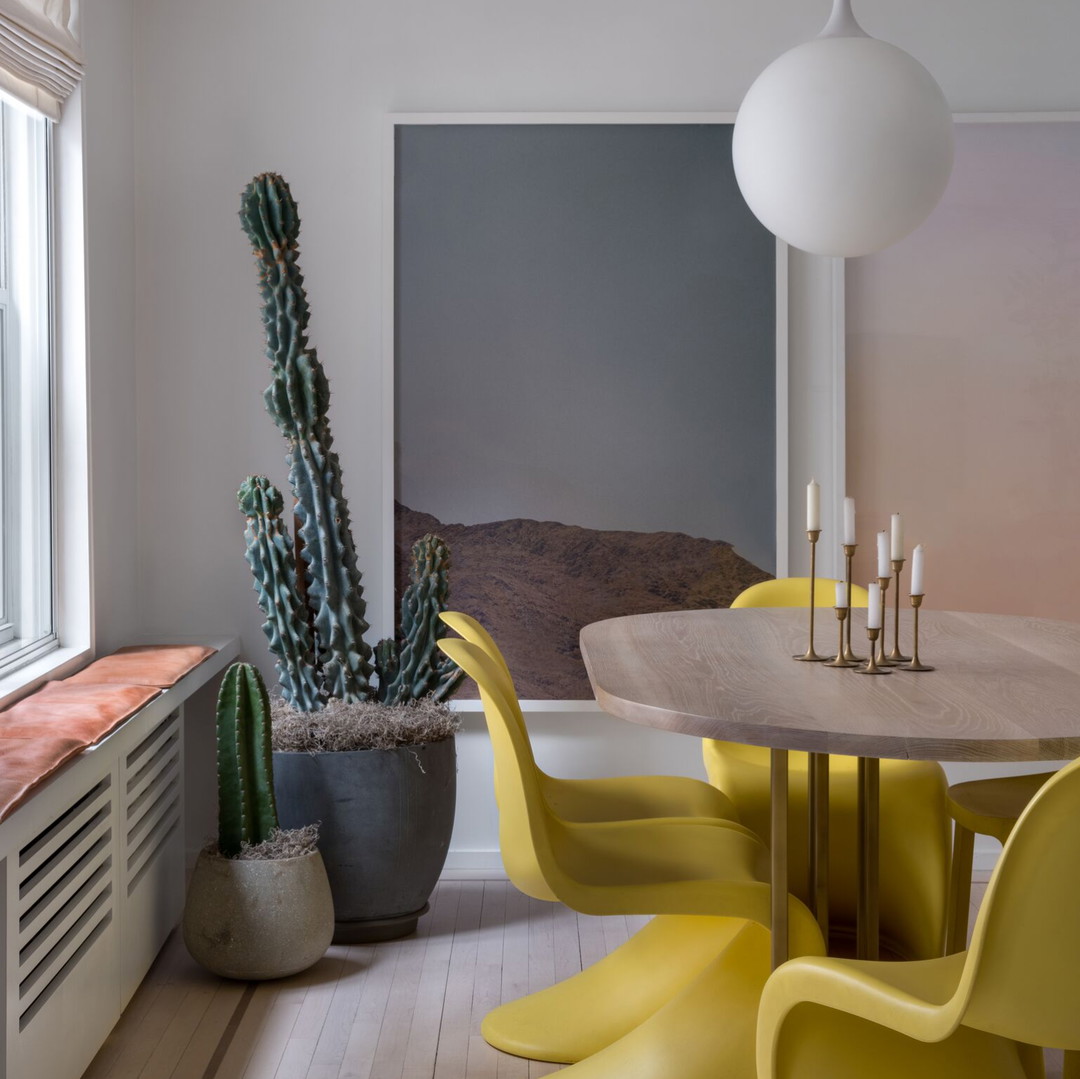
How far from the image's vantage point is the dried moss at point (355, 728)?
2879 mm

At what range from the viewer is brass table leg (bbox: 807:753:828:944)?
2.20 meters

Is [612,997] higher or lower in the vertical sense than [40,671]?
lower

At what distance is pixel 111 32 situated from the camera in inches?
124

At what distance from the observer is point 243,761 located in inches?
106

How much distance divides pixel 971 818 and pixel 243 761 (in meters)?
1.52

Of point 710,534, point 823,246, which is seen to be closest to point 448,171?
point 710,534

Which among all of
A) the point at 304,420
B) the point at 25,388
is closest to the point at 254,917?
the point at 304,420

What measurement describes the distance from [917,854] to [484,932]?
1.08 m

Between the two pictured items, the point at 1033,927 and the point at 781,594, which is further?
the point at 781,594

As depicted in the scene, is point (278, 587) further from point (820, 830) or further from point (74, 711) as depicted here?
point (820, 830)

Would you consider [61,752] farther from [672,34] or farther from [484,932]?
[672,34]

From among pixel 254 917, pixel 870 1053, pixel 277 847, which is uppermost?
pixel 870 1053

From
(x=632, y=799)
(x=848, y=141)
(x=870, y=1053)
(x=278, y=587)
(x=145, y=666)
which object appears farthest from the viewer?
(x=278, y=587)

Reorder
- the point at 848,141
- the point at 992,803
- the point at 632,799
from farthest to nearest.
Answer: the point at 632,799
the point at 992,803
the point at 848,141
